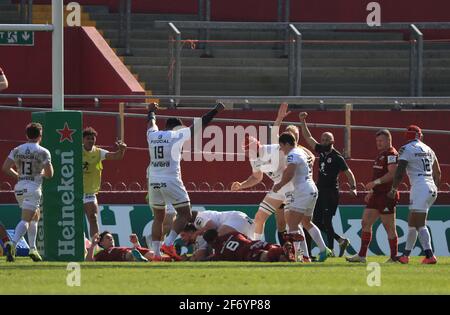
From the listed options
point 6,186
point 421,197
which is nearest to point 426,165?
point 421,197

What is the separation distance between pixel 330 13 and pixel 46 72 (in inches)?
268

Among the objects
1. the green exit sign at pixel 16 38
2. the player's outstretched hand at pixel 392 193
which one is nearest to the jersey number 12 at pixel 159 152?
the green exit sign at pixel 16 38

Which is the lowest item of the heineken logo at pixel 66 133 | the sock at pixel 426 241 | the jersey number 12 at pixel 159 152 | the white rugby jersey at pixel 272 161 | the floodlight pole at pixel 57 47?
the sock at pixel 426 241

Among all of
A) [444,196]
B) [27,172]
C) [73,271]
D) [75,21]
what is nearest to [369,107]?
[444,196]

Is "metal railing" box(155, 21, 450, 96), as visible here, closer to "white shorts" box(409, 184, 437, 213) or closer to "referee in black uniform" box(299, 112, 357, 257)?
"referee in black uniform" box(299, 112, 357, 257)

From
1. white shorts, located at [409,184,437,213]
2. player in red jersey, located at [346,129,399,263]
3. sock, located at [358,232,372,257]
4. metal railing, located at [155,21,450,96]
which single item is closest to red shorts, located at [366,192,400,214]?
player in red jersey, located at [346,129,399,263]

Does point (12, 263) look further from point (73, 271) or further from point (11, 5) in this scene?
point (11, 5)

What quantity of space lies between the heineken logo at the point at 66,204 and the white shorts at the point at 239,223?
7.58ft

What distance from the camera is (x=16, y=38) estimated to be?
61.1 feet

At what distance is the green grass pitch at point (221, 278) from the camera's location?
14.8 metres

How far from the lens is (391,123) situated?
26406 mm

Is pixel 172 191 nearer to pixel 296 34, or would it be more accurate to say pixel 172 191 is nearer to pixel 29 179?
pixel 29 179

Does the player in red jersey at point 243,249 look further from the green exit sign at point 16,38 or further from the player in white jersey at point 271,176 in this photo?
the green exit sign at point 16,38
